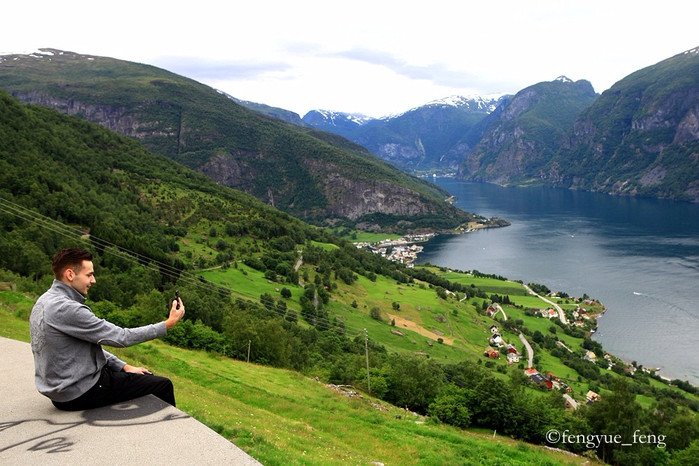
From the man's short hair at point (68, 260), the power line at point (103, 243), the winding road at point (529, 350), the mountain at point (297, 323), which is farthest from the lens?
the winding road at point (529, 350)

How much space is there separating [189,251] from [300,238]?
125ft

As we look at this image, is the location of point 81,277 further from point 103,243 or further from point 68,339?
point 103,243

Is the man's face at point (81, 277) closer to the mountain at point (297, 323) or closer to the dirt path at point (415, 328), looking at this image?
the mountain at point (297, 323)

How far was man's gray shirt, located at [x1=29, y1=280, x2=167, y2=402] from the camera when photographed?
5.72 m

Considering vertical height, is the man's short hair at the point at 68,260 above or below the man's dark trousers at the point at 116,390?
above

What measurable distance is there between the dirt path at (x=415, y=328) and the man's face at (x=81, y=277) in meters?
71.1

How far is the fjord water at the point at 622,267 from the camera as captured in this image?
81.6m

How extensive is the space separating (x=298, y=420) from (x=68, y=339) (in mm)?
11665

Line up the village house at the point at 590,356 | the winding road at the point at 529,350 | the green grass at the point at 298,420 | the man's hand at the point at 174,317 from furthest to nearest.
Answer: the village house at the point at 590,356 < the winding road at the point at 529,350 < the green grass at the point at 298,420 < the man's hand at the point at 174,317

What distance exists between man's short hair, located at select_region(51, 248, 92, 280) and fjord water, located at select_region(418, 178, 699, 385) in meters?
87.0

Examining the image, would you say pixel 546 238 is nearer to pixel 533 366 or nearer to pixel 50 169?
pixel 533 366

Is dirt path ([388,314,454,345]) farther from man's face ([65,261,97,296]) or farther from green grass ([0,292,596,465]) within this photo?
man's face ([65,261,97,296])

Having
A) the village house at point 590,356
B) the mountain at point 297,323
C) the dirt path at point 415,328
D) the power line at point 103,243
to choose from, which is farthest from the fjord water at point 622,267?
the power line at point 103,243

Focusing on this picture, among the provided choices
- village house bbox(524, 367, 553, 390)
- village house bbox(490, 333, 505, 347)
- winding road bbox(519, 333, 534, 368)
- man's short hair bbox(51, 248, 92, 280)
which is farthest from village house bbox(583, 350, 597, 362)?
man's short hair bbox(51, 248, 92, 280)
